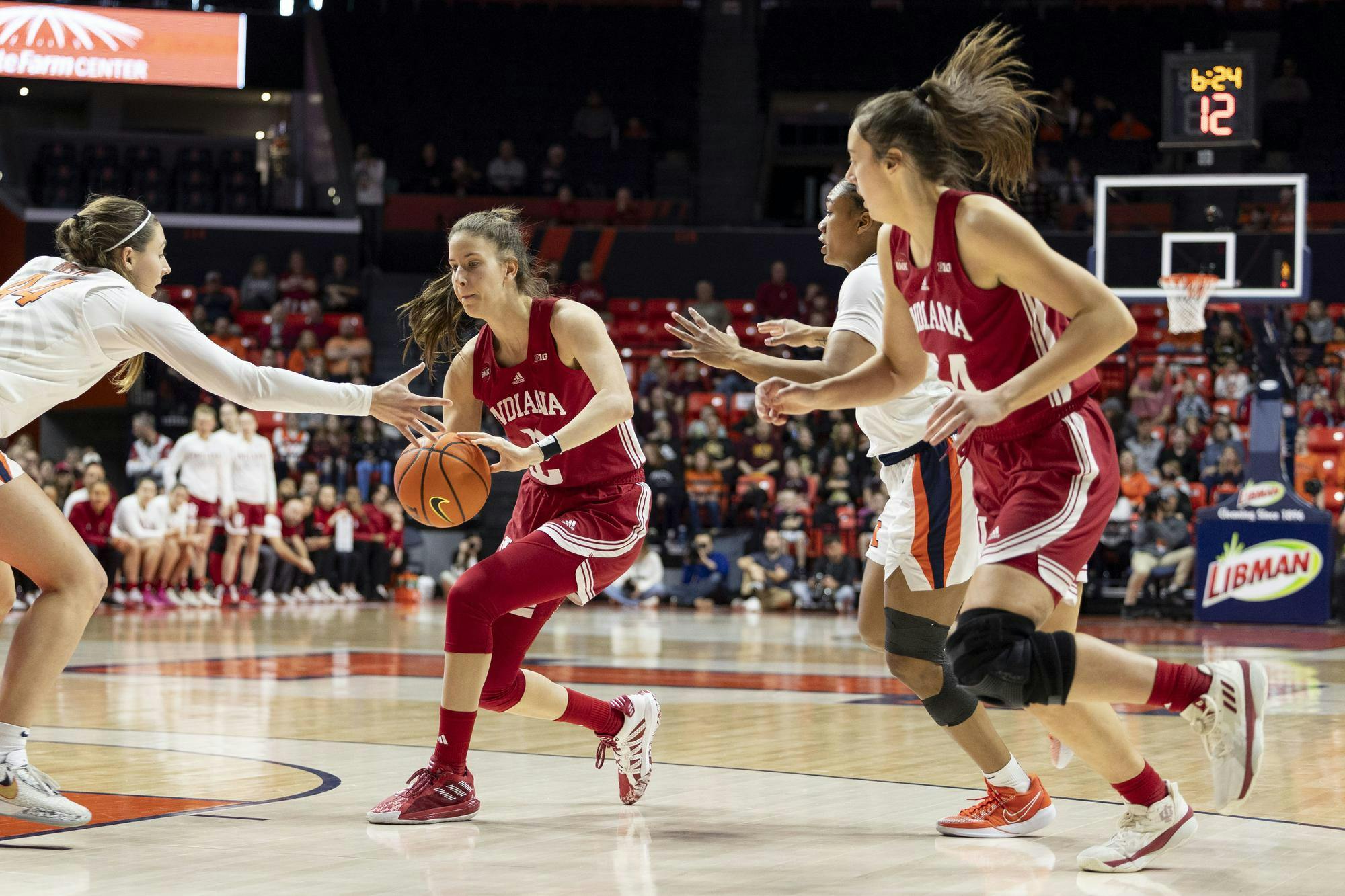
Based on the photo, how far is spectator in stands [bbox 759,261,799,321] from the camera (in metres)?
19.5

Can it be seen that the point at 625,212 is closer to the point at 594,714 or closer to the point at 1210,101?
the point at 1210,101

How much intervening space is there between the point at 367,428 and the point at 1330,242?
1214 cm

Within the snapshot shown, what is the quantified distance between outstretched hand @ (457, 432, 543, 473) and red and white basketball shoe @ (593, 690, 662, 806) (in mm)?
939

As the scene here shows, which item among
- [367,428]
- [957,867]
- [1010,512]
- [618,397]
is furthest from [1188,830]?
[367,428]

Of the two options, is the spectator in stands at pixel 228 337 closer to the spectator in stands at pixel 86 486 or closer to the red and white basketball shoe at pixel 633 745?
the spectator in stands at pixel 86 486

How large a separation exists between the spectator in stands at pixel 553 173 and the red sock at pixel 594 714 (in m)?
18.2

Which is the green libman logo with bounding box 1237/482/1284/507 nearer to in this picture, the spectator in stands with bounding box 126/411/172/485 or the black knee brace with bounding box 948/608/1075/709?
Result: the spectator in stands with bounding box 126/411/172/485

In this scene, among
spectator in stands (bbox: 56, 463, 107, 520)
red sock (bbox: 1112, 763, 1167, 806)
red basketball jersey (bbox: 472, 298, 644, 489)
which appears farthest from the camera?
spectator in stands (bbox: 56, 463, 107, 520)

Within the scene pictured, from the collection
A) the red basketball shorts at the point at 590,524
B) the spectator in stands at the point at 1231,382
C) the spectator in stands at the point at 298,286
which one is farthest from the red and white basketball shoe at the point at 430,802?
the spectator in stands at the point at 298,286

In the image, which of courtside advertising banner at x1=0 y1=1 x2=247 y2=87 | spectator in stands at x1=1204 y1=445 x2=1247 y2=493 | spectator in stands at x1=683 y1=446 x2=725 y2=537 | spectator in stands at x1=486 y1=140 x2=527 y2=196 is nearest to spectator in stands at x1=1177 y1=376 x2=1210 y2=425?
spectator in stands at x1=1204 y1=445 x2=1247 y2=493

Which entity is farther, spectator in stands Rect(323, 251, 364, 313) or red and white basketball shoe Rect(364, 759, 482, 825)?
spectator in stands Rect(323, 251, 364, 313)

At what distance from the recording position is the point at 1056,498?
3.52 m

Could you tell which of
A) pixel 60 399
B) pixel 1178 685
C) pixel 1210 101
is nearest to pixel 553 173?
pixel 1210 101

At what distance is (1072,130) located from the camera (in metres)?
22.4
